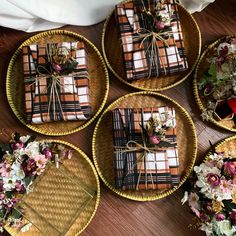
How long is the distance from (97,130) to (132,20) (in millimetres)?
388

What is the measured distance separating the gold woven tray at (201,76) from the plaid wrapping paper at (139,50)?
82mm

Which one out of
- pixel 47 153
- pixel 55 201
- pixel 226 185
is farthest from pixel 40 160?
pixel 226 185

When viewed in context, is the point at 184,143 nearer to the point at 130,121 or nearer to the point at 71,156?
the point at 130,121

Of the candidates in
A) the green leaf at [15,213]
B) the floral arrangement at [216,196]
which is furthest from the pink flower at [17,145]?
the floral arrangement at [216,196]

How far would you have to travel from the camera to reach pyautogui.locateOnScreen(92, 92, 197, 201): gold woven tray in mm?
1398

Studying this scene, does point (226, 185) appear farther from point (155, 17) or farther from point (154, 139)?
point (155, 17)

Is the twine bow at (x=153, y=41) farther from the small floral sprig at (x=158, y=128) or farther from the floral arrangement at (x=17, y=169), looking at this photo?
the floral arrangement at (x=17, y=169)

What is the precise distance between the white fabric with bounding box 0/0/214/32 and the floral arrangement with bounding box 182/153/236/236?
558 mm

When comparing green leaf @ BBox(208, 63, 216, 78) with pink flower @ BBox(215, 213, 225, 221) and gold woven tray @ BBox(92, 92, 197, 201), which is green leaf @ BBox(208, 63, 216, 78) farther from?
pink flower @ BBox(215, 213, 225, 221)

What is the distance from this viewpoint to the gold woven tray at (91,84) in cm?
142

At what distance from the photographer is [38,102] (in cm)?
134

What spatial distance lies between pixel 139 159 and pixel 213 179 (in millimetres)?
246

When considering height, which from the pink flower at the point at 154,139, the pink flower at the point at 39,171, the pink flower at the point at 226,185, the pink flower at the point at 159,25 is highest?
the pink flower at the point at 159,25

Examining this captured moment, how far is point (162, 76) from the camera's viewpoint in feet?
4.66
